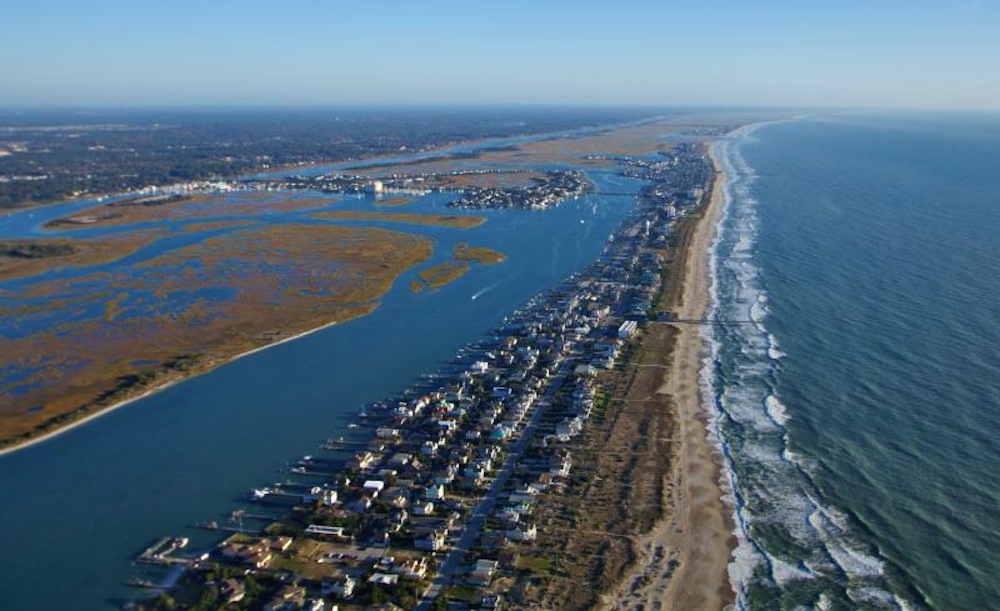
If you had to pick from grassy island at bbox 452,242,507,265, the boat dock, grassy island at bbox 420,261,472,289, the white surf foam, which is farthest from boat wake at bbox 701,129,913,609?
grassy island at bbox 452,242,507,265

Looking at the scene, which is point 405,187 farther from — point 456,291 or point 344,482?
point 344,482

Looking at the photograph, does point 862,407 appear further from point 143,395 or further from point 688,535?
point 143,395

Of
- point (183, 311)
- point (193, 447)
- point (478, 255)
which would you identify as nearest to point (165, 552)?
point (193, 447)

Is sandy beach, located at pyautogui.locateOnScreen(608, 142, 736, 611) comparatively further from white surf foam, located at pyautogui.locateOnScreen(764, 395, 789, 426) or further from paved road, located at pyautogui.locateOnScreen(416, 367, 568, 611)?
paved road, located at pyautogui.locateOnScreen(416, 367, 568, 611)

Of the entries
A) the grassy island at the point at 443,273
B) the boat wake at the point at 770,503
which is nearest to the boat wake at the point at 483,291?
the grassy island at the point at 443,273

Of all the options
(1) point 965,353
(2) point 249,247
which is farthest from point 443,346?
(2) point 249,247

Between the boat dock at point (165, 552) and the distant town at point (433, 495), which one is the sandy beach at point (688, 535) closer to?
the distant town at point (433, 495)
